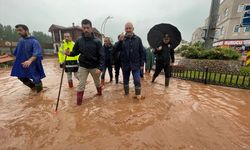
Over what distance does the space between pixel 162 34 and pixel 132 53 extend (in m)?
2.35

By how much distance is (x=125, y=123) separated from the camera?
2.59 m

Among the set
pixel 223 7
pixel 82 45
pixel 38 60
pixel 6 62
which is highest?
pixel 223 7

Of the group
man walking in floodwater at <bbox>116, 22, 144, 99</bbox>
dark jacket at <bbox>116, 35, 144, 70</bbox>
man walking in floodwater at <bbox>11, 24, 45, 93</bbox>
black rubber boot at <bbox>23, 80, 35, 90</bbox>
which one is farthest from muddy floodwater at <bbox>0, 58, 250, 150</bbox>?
dark jacket at <bbox>116, 35, 144, 70</bbox>

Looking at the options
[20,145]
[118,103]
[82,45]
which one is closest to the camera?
[20,145]

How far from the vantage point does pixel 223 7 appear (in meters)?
29.0

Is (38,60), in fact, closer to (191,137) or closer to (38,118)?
(38,118)

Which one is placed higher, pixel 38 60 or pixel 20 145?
pixel 38 60

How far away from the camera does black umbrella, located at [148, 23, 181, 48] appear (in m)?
5.23

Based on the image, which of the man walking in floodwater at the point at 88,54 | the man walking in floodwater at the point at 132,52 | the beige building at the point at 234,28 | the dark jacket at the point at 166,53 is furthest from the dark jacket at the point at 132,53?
the beige building at the point at 234,28

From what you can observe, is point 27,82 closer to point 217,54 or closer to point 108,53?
point 108,53

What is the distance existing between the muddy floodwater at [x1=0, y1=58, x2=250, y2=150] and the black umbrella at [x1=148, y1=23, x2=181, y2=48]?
7.16 ft

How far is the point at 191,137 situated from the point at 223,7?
35.6 m

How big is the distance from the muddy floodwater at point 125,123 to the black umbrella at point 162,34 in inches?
85.9

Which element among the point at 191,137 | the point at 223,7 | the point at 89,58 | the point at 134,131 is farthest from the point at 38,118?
the point at 223,7
